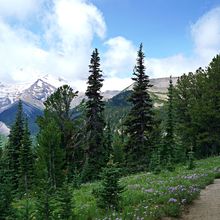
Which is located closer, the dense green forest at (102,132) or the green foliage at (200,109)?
the dense green forest at (102,132)

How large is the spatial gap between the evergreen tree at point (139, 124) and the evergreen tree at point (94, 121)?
14.6ft

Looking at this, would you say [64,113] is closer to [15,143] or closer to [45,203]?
[15,143]

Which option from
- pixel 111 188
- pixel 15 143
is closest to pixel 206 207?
pixel 111 188

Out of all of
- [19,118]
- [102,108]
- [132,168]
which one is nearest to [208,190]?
[132,168]

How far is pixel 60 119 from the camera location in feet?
133

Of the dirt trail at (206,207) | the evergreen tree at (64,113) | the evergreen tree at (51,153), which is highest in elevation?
the evergreen tree at (64,113)

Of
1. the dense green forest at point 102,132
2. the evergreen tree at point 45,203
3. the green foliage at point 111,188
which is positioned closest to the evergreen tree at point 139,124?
the dense green forest at point 102,132

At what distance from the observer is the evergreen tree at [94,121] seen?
132 feet

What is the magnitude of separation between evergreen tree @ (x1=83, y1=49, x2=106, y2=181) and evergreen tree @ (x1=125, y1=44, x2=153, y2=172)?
4439mm

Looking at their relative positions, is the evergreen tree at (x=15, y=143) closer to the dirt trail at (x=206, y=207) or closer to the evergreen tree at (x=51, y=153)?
the evergreen tree at (x=51, y=153)

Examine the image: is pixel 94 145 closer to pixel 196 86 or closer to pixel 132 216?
pixel 196 86

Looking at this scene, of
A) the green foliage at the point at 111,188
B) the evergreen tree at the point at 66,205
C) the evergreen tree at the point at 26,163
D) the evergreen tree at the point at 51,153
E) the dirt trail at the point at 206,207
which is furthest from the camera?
the evergreen tree at the point at 26,163

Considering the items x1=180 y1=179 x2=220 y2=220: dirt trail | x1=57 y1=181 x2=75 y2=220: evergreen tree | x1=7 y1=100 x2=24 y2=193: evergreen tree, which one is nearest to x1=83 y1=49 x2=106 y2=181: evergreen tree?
x1=7 y1=100 x2=24 y2=193: evergreen tree

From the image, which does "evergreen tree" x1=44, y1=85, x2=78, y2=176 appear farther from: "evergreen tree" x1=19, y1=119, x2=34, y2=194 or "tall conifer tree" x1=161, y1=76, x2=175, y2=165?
"tall conifer tree" x1=161, y1=76, x2=175, y2=165
